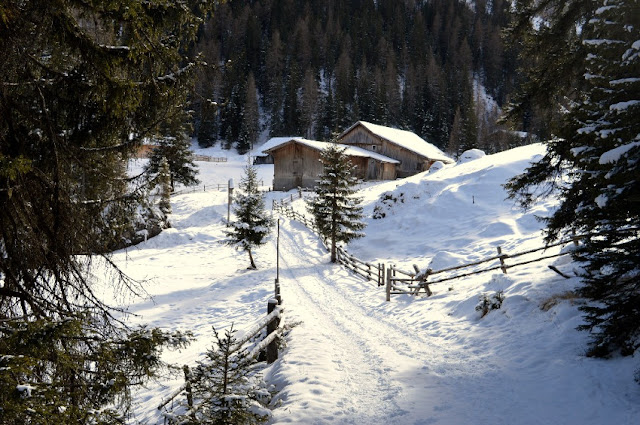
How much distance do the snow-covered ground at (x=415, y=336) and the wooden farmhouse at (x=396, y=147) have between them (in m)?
22.4

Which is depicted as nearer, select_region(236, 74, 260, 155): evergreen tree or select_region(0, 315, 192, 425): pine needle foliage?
select_region(0, 315, 192, 425): pine needle foliage

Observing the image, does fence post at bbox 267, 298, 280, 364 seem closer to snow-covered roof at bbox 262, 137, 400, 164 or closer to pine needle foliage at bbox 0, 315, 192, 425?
pine needle foliage at bbox 0, 315, 192, 425

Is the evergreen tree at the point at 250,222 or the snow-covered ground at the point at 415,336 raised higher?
the evergreen tree at the point at 250,222

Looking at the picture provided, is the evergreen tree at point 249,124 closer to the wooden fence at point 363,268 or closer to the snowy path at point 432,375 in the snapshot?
the wooden fence at point 363,268

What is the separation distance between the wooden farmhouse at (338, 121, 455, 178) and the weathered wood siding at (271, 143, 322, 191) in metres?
9.37

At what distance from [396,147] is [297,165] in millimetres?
13127

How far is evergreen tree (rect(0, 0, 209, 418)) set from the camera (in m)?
3.17

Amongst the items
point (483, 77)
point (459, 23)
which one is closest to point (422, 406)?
point (483, 77)

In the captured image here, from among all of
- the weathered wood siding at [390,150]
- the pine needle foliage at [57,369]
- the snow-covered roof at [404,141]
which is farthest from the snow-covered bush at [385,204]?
the pine needle foliage at [57,369]

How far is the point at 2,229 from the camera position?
3.38 meters

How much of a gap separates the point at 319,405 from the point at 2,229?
208 inches

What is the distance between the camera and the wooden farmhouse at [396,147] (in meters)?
46.8

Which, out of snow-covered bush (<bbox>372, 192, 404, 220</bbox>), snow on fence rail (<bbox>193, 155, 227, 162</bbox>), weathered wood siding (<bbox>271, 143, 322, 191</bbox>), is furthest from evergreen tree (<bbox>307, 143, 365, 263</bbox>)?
snow on fence rail (<bbox>193, 155, 227, 162</bbox>)

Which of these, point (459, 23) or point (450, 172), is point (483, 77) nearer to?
point (459, 23)
